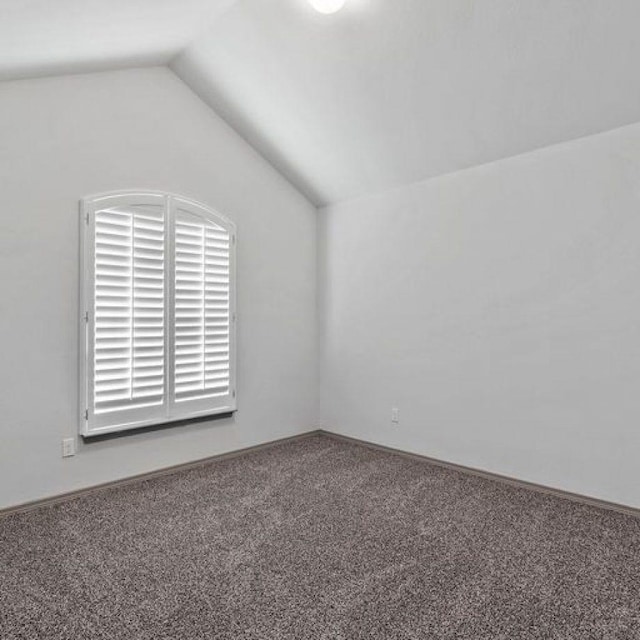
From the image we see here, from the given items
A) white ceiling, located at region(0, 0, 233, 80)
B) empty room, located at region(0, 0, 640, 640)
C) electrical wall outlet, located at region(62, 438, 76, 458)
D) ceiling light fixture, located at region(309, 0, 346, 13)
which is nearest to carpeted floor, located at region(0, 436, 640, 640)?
empty room, located at region(0, 0, 640, 640)

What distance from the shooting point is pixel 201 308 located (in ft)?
11.7

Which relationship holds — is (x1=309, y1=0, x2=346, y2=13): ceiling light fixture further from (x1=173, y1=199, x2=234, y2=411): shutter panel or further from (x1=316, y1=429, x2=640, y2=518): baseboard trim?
(x1=316, y1=429, x2=640, y2=518): baseboard trim

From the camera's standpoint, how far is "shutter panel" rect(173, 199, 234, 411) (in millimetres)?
3443

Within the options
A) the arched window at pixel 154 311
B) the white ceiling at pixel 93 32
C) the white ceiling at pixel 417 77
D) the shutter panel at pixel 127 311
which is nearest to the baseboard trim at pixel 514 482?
the arched window at pixel 154 311

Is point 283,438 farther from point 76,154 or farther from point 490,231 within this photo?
point 76,154

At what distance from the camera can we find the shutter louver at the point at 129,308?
306cm

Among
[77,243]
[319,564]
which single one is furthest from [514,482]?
[77,243]

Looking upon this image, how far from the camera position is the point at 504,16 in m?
2.41

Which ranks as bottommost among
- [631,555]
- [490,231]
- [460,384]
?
[631,555]

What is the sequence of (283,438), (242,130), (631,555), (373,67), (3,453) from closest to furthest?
(631,555) < (3,453) < (373,67) < (242,130) < (283,438)

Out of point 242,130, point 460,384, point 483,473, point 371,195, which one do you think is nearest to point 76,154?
point 242,130

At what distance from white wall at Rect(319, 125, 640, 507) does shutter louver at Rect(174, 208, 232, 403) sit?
113 centimetres

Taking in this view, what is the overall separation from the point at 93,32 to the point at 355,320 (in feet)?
9.05

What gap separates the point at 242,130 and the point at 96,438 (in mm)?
2603
